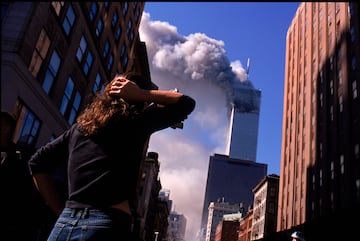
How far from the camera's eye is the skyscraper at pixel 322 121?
30.0 m

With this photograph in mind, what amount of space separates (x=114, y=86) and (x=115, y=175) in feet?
1.48

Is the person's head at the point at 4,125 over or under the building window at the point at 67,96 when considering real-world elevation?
under

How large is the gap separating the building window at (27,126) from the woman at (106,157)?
1243 centimetres

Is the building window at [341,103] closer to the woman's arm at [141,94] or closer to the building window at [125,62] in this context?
the building window at [125,62]

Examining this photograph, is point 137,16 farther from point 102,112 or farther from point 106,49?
point 102,112

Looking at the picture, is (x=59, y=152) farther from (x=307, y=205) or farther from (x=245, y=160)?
(x=245, y=160)

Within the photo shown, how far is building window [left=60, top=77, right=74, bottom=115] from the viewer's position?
1858cm

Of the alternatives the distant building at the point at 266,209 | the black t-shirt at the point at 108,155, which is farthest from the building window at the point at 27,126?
the distant building at the point at 266,209

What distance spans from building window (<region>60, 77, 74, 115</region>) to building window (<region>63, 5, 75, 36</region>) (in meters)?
2.74

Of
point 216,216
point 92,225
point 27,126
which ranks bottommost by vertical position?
point 92,225

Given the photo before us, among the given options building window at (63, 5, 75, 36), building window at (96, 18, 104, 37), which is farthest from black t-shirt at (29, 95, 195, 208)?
building window at (96, 18, 104, 37)

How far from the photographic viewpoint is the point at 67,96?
62.7 ft

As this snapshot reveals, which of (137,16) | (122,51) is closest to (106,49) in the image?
(122,51)

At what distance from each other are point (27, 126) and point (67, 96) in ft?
16.5
